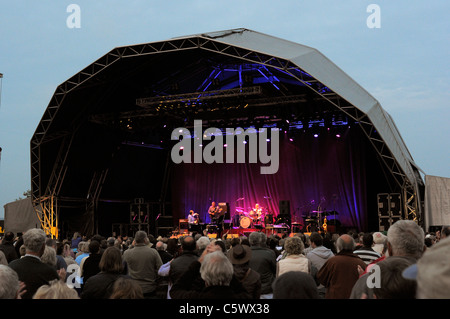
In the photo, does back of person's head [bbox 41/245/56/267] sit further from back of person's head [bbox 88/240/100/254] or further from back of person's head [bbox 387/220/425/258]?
back of person's head [bbox 387/220/425/258]

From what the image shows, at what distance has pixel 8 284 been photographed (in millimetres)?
3035

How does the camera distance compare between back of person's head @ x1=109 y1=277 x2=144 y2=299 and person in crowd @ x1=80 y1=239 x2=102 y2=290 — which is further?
person in crowd @ x1=80 y1=239 x2=102 y2=290

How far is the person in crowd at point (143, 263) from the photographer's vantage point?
6.87 meters

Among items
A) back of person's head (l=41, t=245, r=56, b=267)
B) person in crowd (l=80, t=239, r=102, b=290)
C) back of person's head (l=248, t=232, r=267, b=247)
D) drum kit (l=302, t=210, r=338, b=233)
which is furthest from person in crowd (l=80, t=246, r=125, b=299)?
drum kit (l=302, t=210, r=338, b=233)

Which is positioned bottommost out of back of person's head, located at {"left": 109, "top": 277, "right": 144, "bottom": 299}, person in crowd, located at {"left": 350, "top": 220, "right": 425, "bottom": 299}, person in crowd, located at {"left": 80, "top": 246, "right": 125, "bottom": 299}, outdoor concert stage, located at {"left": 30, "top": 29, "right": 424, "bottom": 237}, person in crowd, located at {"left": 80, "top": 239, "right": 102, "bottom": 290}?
person in crowd, located at {"left": 80, "top": 239, "right": 102, "bottom": 290}

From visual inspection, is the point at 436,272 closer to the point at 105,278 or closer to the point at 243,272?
the point at 105,278

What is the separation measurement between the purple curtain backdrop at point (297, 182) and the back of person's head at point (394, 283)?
2200 cm

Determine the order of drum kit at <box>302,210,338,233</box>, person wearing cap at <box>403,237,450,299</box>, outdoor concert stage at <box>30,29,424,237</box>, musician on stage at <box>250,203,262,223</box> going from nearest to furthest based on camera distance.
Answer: person wearing cap at <box>403,237,450,299</box> → outdoor concert stage at <box>30,29,424,237</box> → drum kit at <box>302,210,338,233</box> → musician on stage at <box>250,203,262,223</box>

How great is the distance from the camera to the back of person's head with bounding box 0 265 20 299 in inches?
118

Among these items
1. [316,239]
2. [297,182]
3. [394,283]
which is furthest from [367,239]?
[297,182]
